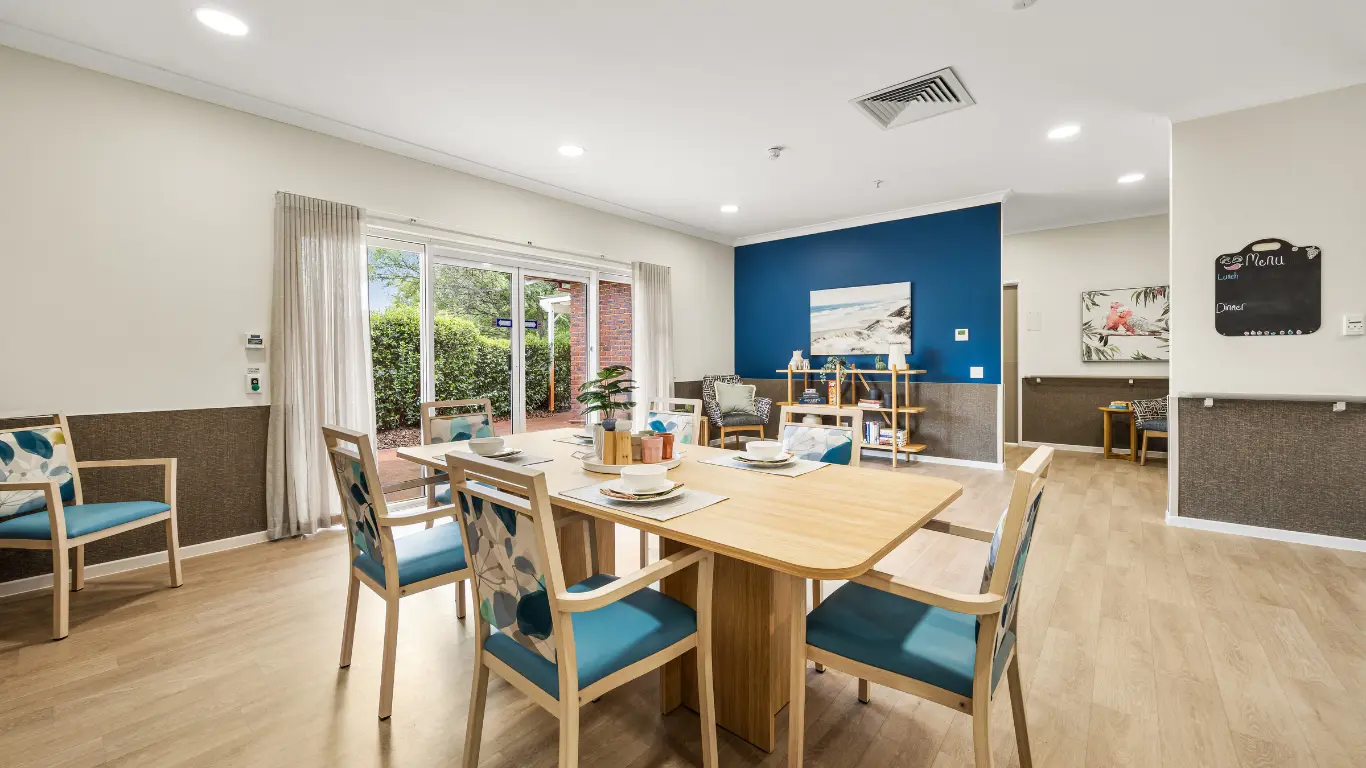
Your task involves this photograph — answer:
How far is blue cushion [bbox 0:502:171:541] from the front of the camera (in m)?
2.41

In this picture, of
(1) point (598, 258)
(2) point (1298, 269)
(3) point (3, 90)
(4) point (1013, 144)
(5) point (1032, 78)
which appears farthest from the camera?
(1) point (598, 258)

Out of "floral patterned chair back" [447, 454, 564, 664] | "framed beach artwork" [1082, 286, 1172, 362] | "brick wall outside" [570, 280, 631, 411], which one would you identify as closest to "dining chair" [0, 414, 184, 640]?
"floral patterned chair back" [447, 454, 564, 664]

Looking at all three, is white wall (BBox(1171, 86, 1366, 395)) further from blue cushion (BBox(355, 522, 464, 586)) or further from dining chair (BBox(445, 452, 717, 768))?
blue cushion (BBox(355, 522, 464, 586))

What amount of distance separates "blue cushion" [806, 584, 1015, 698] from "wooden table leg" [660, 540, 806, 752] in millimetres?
178

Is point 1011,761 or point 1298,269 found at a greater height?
point 1298,269

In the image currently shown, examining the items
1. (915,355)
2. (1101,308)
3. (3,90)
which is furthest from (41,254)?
(1101,308)

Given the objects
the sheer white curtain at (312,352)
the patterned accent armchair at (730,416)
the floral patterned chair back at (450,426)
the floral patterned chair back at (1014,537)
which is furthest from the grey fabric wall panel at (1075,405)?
the sheer white curtain at (312,352)

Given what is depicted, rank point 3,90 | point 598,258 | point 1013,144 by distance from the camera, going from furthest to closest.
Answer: point 598,258, point 1013,144, point 3,90

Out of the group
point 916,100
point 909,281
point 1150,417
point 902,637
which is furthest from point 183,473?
point 1150,417

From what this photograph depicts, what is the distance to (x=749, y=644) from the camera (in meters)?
1.68

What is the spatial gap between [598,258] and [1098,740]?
5.09 meters

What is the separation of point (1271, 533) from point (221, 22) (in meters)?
6.42

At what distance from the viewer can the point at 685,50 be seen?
9.32 feet

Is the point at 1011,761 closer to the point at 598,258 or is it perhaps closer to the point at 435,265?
the point at 435,265
